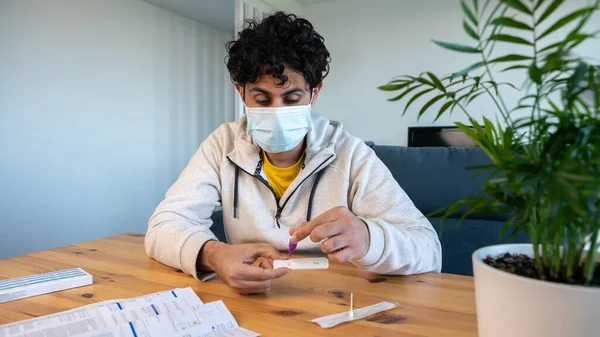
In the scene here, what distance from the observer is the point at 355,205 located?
1.10 meters

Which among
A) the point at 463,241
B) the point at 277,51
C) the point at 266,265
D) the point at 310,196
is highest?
the point at 277,51

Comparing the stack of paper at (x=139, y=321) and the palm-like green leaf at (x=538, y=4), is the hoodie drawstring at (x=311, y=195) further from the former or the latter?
the palm-like green leaf at (x=538, y=4)

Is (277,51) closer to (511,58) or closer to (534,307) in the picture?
(511,58)

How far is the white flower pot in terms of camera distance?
33 centimetres

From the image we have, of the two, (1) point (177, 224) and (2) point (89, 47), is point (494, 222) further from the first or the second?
(2) point (89, 47)

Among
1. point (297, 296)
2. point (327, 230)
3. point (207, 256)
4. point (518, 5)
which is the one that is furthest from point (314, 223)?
point (518, 5)

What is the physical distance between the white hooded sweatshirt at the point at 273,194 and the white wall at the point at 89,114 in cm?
211

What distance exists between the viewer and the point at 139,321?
60 centimetres

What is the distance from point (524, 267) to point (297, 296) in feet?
1.37

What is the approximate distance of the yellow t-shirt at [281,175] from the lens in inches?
47.6

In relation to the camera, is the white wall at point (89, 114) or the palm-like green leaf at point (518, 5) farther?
the white wall at point (89, 114)

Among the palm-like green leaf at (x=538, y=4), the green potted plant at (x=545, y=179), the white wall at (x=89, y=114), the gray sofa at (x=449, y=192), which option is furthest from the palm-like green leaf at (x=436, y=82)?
the white wall at (x=89, y=114)

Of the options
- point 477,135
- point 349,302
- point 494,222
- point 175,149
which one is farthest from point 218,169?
point 175,149

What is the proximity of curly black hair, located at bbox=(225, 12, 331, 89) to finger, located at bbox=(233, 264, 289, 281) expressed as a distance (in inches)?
22.1
